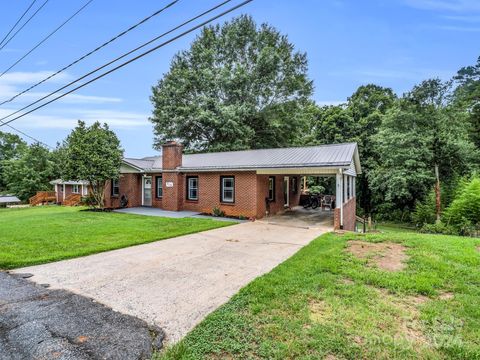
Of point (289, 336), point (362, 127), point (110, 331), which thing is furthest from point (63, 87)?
point (362, 127)

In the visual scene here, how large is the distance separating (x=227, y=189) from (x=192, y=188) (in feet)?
8.39

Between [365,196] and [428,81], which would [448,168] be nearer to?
[428,81]

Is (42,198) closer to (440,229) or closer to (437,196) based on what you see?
(440,229)

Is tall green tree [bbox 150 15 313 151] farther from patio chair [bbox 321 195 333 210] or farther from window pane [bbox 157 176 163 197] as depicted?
patio chair [bbox 321 195 333 210]

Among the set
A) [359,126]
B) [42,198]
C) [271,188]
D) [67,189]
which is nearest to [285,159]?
[271,188]

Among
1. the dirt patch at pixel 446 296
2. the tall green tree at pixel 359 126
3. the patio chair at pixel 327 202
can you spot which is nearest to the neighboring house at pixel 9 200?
the patio chair at pixel 327 202

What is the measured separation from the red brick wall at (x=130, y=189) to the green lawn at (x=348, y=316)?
48.0 feet

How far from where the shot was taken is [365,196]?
23.2 m

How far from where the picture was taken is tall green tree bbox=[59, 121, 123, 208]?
15.1 m

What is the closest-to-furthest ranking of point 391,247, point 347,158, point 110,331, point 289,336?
1. point 289,336
2. point 110,331
3. point 391,247
4. point 347,158

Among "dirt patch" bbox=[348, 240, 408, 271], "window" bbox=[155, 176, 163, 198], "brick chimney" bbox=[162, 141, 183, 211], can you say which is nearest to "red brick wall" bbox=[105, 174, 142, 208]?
"window" bbox=[155, 176, 163, 198]

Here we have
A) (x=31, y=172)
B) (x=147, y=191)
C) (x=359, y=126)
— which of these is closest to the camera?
(x=147, y=191)

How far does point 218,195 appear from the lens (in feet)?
45.9

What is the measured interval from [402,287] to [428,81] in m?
15.0
